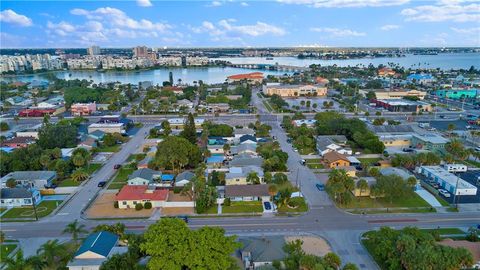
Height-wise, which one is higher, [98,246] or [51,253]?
[51,253]

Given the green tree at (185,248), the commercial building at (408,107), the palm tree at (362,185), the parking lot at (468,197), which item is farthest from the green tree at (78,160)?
the commercial building at (408,107)

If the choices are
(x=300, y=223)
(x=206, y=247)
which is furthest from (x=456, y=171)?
(x=206, y=247)

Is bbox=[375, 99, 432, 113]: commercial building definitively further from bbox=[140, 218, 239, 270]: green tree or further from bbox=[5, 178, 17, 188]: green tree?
bbox=[5, 178, 17, 188]: green tree

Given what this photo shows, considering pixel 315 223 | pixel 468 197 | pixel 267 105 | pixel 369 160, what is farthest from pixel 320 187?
pixel 267 105

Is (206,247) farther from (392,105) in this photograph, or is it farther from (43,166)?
(392,105)

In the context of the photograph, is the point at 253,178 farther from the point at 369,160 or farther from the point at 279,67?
the point at 279,67

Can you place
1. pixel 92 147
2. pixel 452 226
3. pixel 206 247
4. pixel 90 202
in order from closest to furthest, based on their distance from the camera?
pixel 206 247 → pixel 452 226 → pixel 90 202 → pixel 92 147
